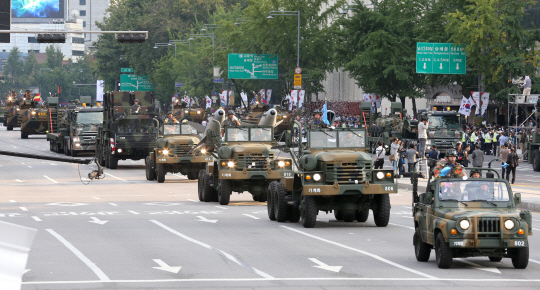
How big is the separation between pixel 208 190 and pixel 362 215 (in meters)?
6.96

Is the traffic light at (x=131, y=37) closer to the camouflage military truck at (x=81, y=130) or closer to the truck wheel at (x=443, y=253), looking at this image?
the camouflage military truck at (x=81, y=130)

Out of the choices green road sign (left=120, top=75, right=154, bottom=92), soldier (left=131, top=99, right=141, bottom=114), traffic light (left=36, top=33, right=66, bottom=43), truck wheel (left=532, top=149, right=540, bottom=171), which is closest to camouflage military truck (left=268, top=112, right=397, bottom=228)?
traffic light (left=36, top=33, right=66, bottom=43)

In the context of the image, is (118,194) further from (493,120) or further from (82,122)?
(493,120)

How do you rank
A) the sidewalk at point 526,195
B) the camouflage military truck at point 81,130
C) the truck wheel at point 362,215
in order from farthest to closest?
the camouflage military truck at point 81,130
the sidewalk at point 526,195
the truck wheel at point 362,215

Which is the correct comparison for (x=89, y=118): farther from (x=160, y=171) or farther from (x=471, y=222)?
(x=471, y=222)

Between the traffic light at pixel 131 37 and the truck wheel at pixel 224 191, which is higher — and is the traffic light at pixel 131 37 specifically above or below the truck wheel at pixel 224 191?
above

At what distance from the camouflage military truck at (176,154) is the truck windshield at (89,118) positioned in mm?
16744

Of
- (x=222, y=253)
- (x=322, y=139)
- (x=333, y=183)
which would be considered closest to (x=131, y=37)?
(x=322, y=139)

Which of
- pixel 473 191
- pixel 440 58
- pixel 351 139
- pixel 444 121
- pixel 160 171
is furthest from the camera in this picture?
pixel 440 58

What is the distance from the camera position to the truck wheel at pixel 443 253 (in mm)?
12617

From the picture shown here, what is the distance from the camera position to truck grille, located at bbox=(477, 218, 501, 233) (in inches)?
487

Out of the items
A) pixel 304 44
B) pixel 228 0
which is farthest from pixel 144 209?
pixel 228 0

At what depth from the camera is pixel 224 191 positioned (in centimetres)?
2486

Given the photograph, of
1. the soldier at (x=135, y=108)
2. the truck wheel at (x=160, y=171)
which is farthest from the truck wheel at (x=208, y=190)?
the soldier at (x=135, y=108)
